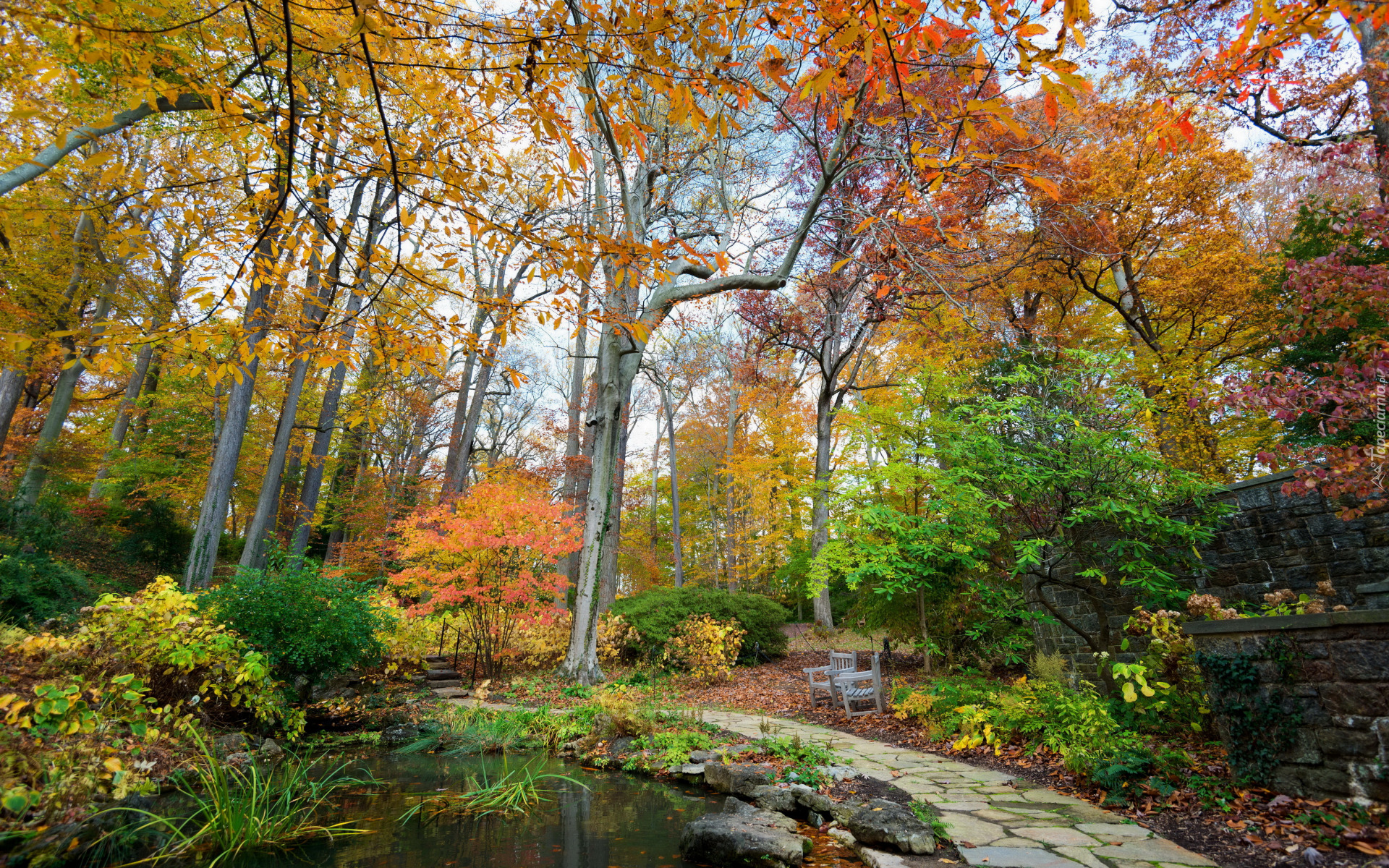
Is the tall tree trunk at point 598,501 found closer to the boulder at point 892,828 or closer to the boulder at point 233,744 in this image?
the boulder at point 233,744

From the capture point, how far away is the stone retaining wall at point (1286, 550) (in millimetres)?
4875

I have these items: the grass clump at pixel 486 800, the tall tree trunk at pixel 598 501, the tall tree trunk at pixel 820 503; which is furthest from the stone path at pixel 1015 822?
the tall tree trunk at pixel 820 503

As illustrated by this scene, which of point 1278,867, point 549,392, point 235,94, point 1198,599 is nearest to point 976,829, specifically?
point 1278,867

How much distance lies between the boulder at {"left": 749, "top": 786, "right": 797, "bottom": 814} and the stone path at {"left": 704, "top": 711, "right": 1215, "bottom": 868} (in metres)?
0.78

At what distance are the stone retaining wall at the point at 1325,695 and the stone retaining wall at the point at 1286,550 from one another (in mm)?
1870

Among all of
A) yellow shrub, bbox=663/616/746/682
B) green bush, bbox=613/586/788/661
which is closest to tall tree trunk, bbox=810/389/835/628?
green bush, bbox=613/586/788/661

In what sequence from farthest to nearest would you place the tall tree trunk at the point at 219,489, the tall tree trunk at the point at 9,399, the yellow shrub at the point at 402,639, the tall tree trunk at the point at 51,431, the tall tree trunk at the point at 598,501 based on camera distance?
the tall tree trunk at the point at 51,431 < the tall tree trunk at the point at 9,399 < the tall tree trunk at the point at 219,489 < the tall tree trunk at the point at 598,501 < the yellow shrub at the point at 402,639

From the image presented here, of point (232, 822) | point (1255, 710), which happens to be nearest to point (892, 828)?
point (1255, 710)

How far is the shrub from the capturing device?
4.07 metres

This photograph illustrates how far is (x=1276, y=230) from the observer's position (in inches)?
463

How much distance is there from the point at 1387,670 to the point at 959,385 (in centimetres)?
545

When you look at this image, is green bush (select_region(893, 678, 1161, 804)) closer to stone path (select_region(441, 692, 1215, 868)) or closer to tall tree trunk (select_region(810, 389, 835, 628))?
stone path (select_region(441, 692, 1215, 868))

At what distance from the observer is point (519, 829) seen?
364cm

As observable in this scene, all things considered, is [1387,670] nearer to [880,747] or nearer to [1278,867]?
[1278,867]
